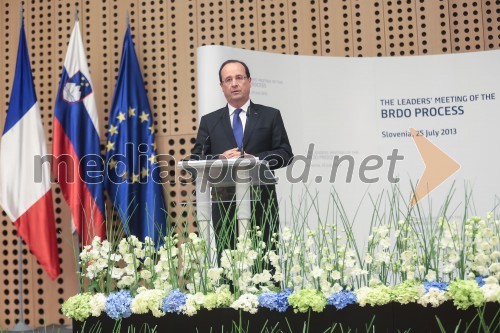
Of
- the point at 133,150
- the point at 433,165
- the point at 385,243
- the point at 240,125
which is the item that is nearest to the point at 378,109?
the point at 433,165

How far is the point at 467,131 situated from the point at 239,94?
87.2 inches

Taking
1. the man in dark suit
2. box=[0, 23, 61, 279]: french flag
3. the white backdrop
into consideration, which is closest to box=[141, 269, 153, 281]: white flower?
the man in dark suit

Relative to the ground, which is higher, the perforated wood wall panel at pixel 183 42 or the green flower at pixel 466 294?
the perforated wood wall panel at pixel 183 42

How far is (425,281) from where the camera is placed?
2107mm

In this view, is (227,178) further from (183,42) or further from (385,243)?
(183,42)

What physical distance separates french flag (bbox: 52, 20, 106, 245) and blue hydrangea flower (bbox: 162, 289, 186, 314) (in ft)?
12.9

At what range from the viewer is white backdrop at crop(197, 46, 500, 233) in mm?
5484

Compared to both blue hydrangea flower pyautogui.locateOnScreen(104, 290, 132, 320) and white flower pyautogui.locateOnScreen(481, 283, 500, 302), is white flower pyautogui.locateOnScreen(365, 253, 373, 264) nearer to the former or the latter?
white flower pyautogui.locateOnScreen(481, 283, 500, 302)

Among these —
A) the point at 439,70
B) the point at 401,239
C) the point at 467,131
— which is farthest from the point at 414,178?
the point at 401,239

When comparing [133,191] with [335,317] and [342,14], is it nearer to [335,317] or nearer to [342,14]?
[342,14]

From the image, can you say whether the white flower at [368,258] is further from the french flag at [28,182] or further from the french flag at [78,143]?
the french flag at [28,182]

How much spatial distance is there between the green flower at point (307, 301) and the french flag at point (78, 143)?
4135 mm

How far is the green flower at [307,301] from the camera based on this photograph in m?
1.99

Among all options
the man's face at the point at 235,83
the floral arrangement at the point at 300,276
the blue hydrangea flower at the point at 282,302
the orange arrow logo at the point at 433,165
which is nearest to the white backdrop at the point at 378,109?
the orange arrow logo at the point at 433,165
